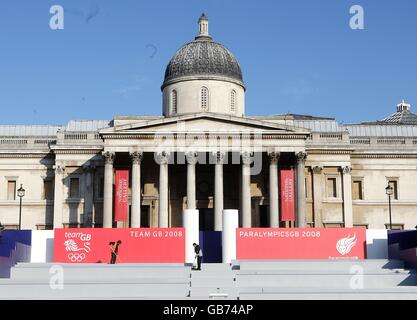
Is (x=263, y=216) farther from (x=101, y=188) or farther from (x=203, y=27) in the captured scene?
(x=203, y=27)

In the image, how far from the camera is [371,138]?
214 feet

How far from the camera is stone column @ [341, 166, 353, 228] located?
6116 centimetres

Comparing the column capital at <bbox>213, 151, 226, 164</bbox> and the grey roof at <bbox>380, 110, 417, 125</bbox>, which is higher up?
the grey roof at <bbox>380, 110, 417, 125</bbox>

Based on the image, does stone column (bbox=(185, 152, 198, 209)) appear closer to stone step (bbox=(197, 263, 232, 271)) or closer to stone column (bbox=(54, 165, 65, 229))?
stone column (bbox=(54, 165, 65, 229))

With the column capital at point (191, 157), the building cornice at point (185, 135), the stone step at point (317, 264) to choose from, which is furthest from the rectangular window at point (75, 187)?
the stone step at point (317, 264)


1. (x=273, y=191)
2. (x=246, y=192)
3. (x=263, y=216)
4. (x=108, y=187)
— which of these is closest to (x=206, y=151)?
(x=246, y=192)

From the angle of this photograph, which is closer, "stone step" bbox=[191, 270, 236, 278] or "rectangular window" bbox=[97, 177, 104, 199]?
"stone step" bbox=[191, 270, 236, 278]

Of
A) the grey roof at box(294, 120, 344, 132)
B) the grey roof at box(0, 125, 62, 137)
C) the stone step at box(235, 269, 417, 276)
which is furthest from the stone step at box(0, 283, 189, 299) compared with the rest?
the grey roof at box(0, 125, 62, 137)

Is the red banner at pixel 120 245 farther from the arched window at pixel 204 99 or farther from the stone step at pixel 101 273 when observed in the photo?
the arched window at pixel 204 99

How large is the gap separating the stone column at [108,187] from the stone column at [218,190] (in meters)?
8.11

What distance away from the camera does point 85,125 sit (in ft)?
228

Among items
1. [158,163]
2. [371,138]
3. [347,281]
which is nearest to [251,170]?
Result: [158,163]

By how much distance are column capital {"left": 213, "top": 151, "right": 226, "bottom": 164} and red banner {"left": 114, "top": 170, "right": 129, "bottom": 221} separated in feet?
22.8

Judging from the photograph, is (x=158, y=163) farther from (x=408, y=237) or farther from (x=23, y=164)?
(x=408, y=237)
